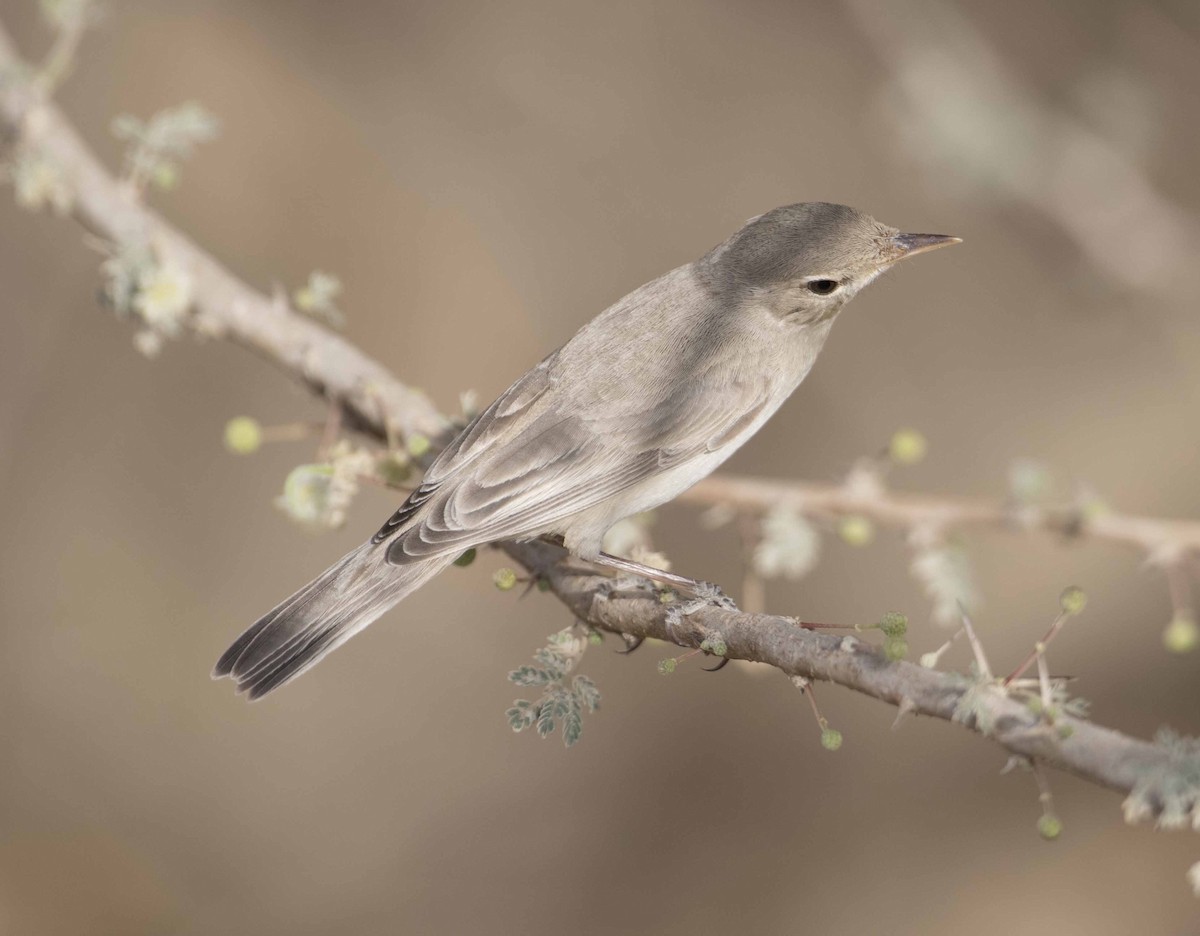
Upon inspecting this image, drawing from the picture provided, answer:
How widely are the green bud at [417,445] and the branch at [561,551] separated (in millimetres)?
93

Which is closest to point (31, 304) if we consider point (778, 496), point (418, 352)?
point (418, 352)

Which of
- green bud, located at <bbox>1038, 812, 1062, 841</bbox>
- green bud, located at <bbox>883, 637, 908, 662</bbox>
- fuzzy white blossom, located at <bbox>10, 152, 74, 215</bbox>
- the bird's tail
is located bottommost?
Result: green bud, located at <bbox>1038, 812, 1062, 841</bbox>

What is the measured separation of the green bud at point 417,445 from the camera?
409cm

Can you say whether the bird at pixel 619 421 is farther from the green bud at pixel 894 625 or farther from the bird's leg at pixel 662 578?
the green bud at pixel 894 625

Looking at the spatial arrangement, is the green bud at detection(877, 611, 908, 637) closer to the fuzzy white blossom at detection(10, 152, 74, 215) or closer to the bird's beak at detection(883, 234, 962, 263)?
the bird's beak at detection(883, 234, 962, 263)

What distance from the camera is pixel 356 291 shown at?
26.8 ft

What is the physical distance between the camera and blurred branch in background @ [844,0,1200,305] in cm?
623

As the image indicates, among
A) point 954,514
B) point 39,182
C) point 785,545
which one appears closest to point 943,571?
point 954,514

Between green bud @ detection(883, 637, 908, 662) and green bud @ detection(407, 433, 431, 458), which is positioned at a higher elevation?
green bud @ detection(407, 433, 431, 458)

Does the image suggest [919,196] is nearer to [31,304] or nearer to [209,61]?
[209,61]

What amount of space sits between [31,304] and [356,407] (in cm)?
437

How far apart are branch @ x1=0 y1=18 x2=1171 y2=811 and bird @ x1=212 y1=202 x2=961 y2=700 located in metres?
0.20

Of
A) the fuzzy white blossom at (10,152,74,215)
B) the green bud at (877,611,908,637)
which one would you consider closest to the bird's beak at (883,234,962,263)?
the green bud at (877,611,908,637)

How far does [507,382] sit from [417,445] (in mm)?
4130
